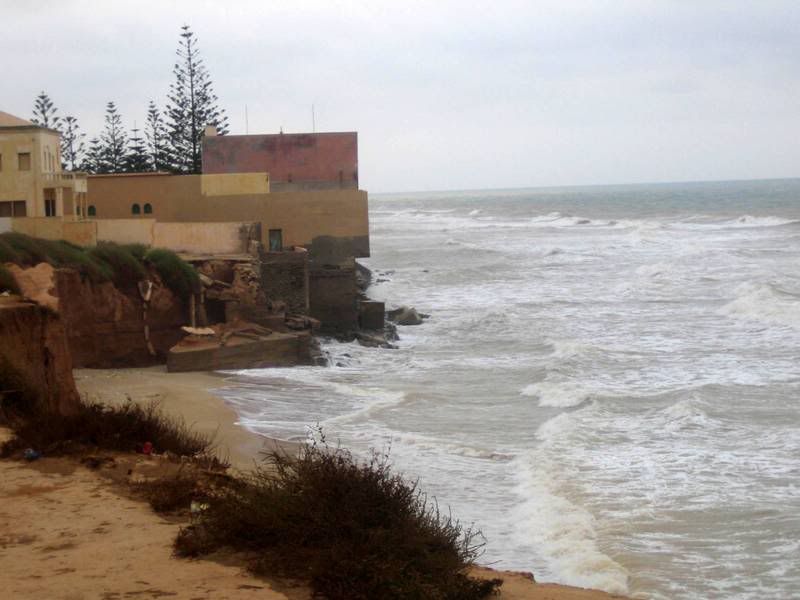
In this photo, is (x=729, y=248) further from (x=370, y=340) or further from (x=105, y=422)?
(x=105, y=422)

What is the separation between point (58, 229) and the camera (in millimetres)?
20734

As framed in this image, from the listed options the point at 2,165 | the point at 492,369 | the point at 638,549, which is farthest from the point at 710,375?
the point at 2,165

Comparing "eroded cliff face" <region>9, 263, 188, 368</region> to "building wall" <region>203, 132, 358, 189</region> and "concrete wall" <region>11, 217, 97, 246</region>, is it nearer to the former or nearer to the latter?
"concrete wall" <region>11, 217, 97, 246</region>

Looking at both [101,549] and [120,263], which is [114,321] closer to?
[120,263]

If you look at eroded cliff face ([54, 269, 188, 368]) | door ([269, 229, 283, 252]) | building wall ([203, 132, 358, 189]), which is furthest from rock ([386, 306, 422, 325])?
eroded cliff face ([54, 269, 188, 368])

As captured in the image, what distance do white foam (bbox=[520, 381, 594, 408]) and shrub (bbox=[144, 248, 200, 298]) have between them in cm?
662

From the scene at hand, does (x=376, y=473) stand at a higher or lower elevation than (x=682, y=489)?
higher

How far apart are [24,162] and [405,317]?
31.1 ft

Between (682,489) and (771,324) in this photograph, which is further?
(771,324)

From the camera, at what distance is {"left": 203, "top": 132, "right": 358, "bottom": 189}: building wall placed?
31.9m

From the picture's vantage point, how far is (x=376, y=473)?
255 inches

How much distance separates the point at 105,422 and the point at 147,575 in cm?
320

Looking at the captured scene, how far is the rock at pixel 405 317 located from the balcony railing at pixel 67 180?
7885 mm

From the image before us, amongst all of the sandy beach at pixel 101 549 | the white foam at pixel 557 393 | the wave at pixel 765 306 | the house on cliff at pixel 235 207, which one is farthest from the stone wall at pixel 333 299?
the sandy beach at pixel 101 549
